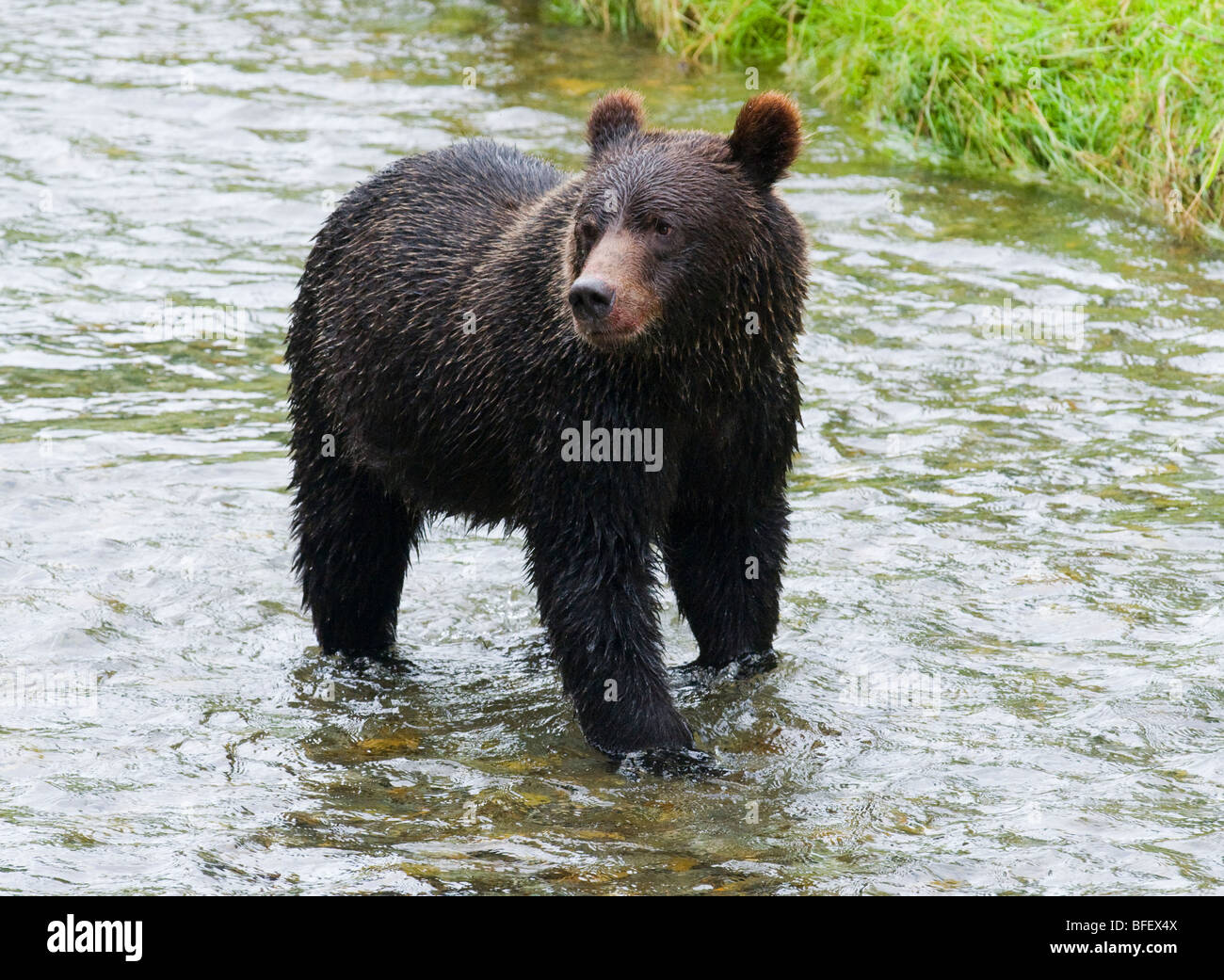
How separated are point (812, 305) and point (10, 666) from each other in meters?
5.90

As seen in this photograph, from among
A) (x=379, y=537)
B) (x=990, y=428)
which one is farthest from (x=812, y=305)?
(x=379, y=537)

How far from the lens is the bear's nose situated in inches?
215

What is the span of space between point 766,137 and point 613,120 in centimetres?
69

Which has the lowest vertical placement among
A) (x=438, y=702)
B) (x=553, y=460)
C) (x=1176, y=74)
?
(x=438, y=702)

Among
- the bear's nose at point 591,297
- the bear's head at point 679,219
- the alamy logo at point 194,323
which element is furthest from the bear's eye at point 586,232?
the alamy logo at point 194,323

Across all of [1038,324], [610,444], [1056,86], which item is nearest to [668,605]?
[610,444]

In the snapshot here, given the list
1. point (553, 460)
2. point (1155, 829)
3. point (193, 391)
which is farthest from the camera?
point (193, 391)

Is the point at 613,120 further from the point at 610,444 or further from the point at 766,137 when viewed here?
the point at 610,444

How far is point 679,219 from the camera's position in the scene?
19.1 feet

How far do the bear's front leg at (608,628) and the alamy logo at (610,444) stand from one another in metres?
0.22

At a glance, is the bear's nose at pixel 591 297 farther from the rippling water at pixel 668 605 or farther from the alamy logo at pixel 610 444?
the rippling water at pixel 668 605

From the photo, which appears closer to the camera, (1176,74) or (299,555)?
(299,555)

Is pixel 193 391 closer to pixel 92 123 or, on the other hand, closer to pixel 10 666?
pixel 10 666

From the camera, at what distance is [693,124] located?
1381 cm
